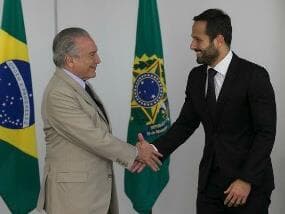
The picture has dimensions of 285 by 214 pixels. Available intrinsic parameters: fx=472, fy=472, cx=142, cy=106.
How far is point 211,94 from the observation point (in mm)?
2252

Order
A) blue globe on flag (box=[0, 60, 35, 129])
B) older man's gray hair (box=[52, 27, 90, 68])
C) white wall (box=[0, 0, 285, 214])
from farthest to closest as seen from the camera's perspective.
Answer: white wall (box=[0, 0, 285, 214]) < blue globe on flag (box=[0, 60, 35, 129]) < older man's gray hair (box=[52, 27, 90, 68])

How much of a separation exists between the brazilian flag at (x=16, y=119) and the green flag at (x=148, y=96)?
0.69m

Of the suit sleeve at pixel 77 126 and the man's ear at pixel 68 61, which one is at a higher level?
the man's ear at pixel 68 61

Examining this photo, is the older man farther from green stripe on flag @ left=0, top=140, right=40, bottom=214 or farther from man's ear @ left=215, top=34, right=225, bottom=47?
green stripe on flag @ left=0, top=140, right=40, bottom=214

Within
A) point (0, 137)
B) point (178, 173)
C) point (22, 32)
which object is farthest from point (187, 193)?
point (22, 32)

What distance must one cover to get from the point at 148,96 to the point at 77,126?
113 centimetres

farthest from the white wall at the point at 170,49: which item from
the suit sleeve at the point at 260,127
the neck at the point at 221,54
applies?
the suit sleeve at the point at 260,127

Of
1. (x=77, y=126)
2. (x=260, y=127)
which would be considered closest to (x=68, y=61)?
(x=77, y=126)

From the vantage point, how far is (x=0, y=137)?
10.0 ft

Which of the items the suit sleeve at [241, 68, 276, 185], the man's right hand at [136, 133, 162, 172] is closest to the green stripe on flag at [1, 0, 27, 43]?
the man's right hand at [136, 133, 162, 172]

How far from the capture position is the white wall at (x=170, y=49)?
346 cm

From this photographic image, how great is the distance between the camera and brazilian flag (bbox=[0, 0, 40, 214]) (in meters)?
3.03

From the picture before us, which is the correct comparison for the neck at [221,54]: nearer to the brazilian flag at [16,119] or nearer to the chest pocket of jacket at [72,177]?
the chest pocket of jacket at [72,177]

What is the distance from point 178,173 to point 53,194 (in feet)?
5.37
